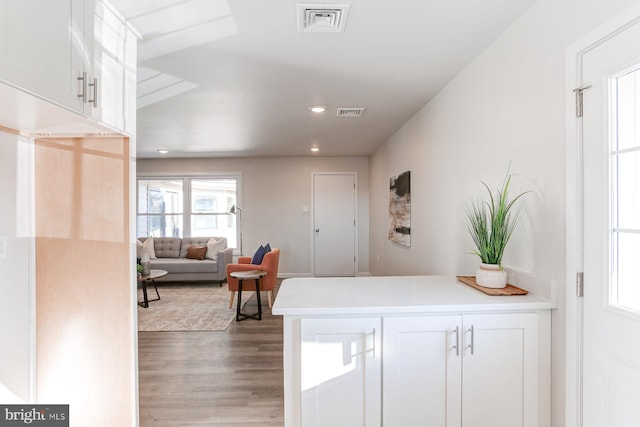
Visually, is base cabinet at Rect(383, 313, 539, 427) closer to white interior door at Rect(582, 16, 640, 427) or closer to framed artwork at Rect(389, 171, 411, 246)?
white interior door at Rect(582, 16, 640, 427)

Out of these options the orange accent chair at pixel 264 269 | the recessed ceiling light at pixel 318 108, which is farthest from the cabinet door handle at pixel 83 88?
the orange accent chair at pixel 264 269

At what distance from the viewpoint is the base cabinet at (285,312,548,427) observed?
5.04 feet

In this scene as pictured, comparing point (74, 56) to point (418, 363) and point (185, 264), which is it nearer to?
point (418, 363)

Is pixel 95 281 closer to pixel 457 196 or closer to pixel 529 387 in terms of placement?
pixel 529 387

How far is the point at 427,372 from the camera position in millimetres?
1555

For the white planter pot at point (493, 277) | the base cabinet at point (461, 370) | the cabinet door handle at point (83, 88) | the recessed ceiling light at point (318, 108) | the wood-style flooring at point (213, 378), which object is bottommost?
the wood-style flooring at point (213, 378)

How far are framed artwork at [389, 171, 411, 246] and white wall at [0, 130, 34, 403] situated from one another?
3.31 metres

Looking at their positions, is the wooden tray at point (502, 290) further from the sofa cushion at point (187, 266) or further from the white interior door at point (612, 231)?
the sofa cushion at point (187, 266)

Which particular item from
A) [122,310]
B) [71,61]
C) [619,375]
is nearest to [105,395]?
[122,310]

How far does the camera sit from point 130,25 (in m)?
1.80

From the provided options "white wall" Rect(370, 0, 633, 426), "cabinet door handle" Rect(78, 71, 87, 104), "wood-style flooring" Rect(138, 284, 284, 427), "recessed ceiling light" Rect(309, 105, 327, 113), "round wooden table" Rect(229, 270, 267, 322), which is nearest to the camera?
"cabinet door handle" Rect(78, 71, 87, 104)

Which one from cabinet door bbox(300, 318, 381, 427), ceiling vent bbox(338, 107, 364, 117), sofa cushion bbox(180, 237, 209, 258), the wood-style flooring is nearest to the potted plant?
cabinet door bbox(300, 318, 381, 427)

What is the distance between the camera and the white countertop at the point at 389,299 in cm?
153

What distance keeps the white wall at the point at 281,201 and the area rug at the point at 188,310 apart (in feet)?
4.61
